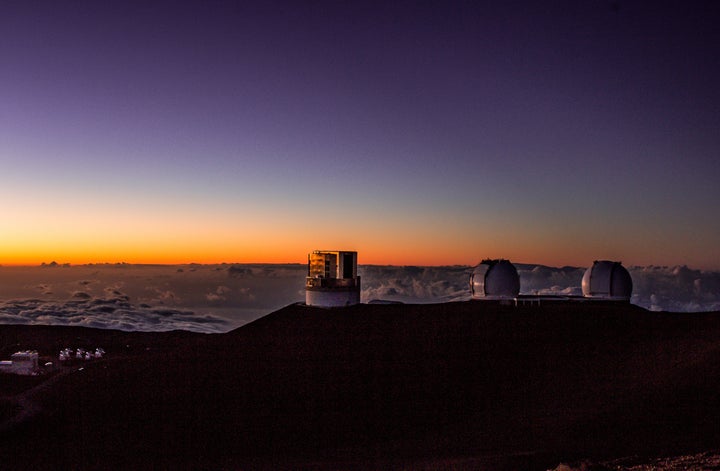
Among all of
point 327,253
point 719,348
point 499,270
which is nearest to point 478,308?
point 499,270

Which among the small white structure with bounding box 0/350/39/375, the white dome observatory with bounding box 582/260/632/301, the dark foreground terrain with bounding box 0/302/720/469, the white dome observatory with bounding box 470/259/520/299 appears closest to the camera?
the dark foreground terrain with bounding box 0/302/720/469

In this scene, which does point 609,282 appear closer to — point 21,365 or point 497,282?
point 497,282

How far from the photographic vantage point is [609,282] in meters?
36.8

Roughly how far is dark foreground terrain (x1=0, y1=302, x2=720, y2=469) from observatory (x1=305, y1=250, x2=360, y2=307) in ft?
18.1

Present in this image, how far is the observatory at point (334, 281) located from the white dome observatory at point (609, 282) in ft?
47.1

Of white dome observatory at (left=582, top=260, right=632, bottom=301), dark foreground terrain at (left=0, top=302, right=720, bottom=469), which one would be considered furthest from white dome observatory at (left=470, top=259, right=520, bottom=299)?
dark foreground terrain at (left=0, top=302, right=720, bottom=469)

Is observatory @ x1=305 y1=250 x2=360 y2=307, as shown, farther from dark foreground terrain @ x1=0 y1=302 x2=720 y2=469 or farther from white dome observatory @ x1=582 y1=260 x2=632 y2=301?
white dome observatory @ x1=582 y1=260 x2=632 y2=301

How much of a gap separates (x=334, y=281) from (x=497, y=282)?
995 centimetres

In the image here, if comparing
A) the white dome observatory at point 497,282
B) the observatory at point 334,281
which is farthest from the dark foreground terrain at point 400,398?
the observatory at point 334,281

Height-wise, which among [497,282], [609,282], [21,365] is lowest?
[21,365]

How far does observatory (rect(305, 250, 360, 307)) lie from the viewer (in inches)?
1486

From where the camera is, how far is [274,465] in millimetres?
14109

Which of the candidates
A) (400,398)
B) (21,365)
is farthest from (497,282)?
(21,365)

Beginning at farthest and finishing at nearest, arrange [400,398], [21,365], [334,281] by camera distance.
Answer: [334,281], [21,365], [400,398]
